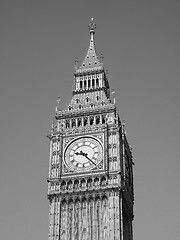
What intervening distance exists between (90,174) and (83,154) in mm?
2851

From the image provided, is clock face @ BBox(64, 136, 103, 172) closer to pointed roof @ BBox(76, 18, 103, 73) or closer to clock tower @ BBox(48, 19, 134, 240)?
clock tower @ BBox(48, 19, 134, 240)

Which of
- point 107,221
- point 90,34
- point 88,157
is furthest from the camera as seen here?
point 90,34

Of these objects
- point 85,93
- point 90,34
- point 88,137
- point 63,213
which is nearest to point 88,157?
point 88,137

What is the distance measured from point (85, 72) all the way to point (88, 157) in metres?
15.8

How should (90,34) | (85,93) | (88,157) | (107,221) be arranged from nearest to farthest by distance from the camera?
(107,221) → (88,157) → (85,93) → (90,34)

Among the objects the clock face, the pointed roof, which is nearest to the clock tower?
the clock face

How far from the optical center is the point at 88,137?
6981 cm

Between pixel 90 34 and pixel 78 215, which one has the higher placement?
pixel 90 34

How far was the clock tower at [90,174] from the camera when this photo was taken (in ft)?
211

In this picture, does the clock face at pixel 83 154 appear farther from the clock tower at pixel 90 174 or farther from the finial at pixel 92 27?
the finial at pixel 92 27

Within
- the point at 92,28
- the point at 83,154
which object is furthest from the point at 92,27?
the point at 83,154

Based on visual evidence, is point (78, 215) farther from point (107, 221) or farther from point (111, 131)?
point (111, 131)

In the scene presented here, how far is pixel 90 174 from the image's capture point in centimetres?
6675

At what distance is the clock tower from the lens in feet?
211
